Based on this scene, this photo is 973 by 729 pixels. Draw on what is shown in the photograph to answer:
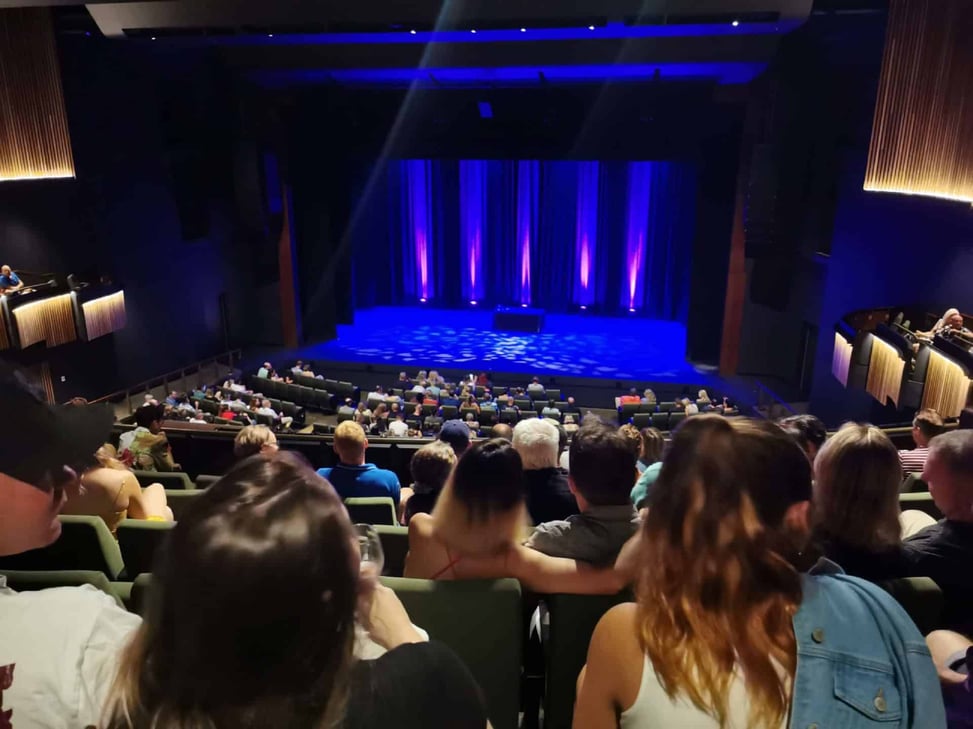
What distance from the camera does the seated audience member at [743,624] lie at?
109cm

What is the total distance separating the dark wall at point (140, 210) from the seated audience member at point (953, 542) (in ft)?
41.6

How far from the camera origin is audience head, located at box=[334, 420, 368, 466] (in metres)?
4.31

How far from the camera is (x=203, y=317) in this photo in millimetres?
15258

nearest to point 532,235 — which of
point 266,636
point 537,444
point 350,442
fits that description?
point 350,442

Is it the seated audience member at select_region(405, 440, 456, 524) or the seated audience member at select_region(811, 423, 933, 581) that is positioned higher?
the seated audience member at select_region(811, 423, 933, 581)

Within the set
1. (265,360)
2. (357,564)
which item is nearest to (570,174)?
(265,360)

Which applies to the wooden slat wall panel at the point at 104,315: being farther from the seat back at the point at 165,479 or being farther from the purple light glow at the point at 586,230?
the purple light glow at the point at 586,230

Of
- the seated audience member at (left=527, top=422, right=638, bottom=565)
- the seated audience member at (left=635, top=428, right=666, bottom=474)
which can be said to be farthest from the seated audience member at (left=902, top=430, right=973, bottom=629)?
the seated audience member at (left=635, top=428, right=666, bottom=474)

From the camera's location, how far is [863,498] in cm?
216

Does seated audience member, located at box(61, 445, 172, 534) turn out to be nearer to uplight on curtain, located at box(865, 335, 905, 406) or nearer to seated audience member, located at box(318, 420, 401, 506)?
seated audience member, located at box(318, 420, 401, 506)

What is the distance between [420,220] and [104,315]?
11.1 m

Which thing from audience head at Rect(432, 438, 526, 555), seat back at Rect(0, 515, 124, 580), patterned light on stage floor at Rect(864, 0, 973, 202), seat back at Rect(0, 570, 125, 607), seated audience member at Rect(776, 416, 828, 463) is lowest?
seat back at Rect(0, 515, 124, 580)

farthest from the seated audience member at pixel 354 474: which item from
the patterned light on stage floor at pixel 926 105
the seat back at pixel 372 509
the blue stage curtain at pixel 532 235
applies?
the blue stage curtain at pixel 532 235

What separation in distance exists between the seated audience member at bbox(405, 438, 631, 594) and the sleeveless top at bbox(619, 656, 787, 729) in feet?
3.55
